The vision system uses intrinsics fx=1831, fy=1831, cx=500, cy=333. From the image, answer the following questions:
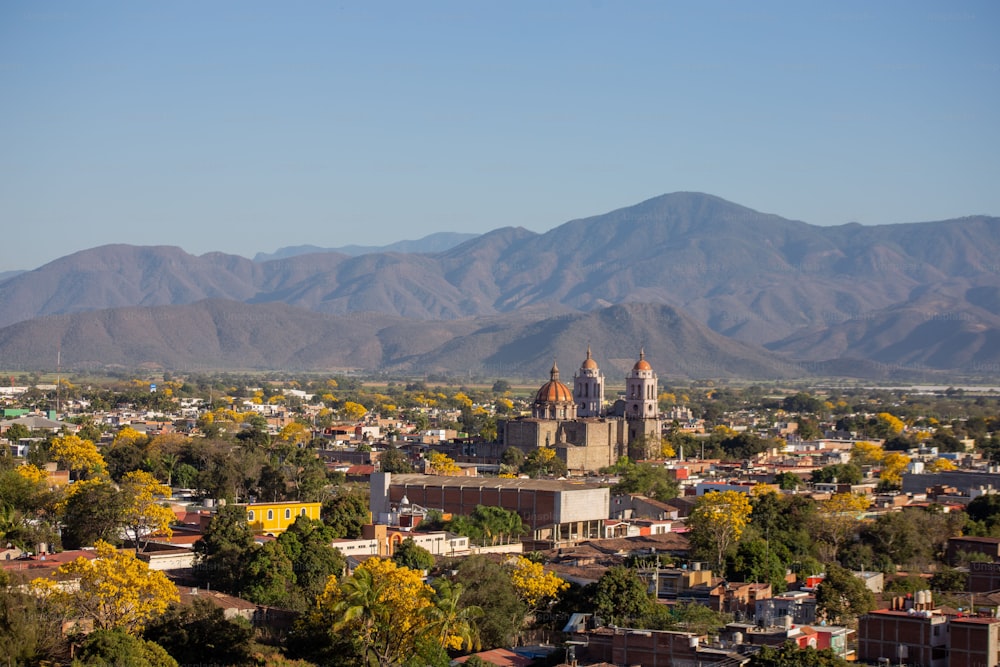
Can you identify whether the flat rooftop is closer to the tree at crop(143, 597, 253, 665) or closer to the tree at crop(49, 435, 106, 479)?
the tree at crop(49, 435, 106, 479)

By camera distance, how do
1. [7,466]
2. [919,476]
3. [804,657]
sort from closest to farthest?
[804,657] → [7,466] → [919,476]

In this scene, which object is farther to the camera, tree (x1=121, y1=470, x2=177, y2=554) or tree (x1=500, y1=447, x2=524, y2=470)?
tree (x1=500, y1=447, x2=524, y2=470)

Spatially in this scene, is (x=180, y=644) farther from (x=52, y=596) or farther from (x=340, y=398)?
(x=340, y=398)

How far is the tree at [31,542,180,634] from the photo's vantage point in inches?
1453

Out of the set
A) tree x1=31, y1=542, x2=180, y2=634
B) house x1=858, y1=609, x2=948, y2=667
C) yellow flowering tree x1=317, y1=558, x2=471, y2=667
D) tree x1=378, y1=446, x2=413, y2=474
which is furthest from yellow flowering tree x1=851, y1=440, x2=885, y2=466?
tree x1=31, y1=542, x2=180, y2=634

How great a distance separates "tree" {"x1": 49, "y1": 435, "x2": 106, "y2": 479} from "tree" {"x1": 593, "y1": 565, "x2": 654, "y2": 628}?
34685 mm

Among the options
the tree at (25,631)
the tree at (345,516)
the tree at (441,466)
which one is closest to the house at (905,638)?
the tree at (25,631)

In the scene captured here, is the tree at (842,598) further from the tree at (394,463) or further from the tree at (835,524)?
the tree at (394,463)

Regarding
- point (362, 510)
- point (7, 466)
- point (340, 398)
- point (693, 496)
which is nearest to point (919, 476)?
point (693, 496)

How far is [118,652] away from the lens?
107 feet

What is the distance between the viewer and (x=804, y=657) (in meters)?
32.2

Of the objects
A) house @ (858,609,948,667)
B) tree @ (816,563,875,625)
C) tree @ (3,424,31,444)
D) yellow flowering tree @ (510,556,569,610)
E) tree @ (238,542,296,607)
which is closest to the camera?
house @ (858,609,948,667)

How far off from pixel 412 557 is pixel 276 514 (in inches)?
444

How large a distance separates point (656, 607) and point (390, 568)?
649cm
